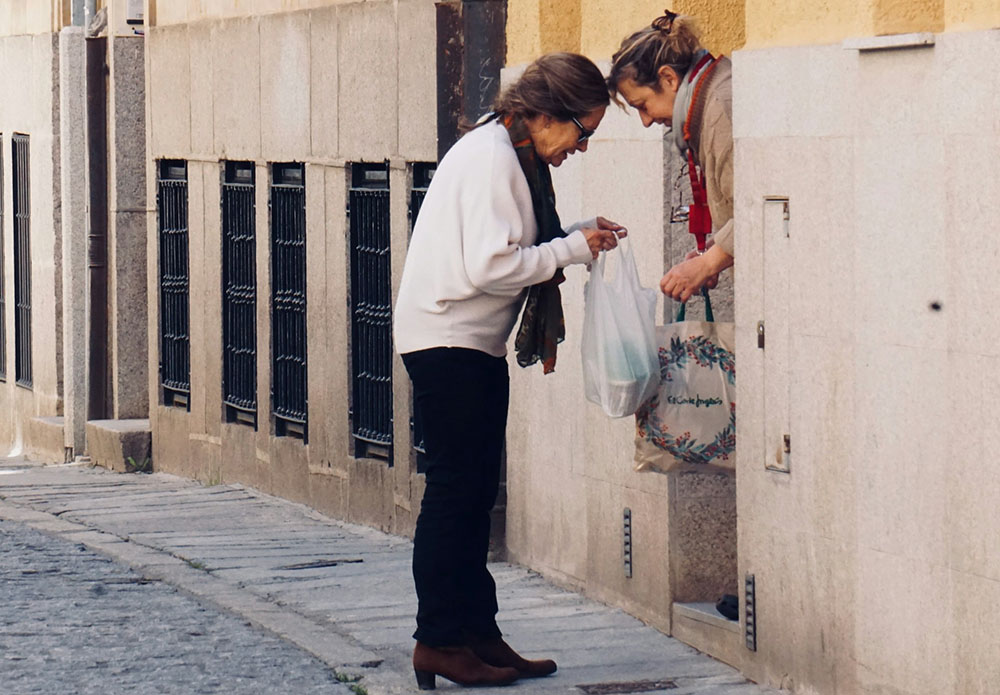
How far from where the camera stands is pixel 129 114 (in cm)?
1529

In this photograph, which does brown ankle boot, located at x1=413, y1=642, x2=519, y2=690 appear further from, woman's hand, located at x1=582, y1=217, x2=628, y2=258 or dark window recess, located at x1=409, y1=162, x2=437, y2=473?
dark window recess, located at x1=409, y1=162, x2=437, y2=473

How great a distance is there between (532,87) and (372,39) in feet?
15.3

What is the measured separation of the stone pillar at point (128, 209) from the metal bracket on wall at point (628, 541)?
813 centimetres

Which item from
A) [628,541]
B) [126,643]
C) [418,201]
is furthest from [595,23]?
[126,643]

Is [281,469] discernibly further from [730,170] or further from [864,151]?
[864,151]

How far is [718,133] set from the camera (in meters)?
6.63

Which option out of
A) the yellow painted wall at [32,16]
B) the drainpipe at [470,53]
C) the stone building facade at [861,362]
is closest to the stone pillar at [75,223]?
the yellow painted wall at [32,16]

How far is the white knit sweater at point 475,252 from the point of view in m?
6.11

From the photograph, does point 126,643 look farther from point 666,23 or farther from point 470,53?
point 470,53

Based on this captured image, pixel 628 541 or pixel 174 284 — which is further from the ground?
pixel 174 284

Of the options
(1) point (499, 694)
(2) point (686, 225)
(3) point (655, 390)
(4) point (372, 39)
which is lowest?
(1) point (499, 694)

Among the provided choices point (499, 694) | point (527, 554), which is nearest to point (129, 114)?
point (527, 554)

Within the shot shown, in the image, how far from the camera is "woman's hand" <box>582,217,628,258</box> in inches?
247

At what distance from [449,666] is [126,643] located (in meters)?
1.52
